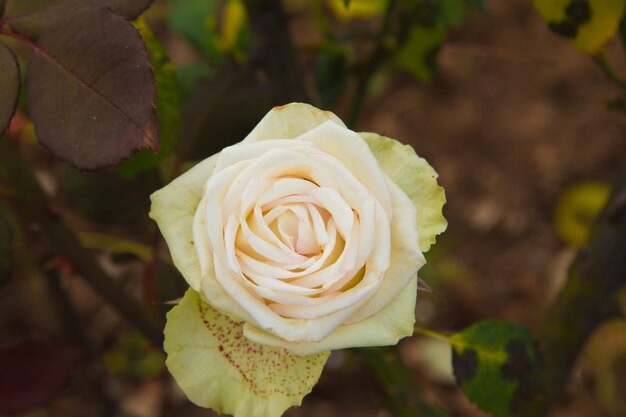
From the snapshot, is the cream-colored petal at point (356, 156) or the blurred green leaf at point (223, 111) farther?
the blurred green leaf at point (223, 111)

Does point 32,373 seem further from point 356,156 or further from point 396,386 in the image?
point 356,156

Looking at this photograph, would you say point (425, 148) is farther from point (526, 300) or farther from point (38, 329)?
point (38, 329)

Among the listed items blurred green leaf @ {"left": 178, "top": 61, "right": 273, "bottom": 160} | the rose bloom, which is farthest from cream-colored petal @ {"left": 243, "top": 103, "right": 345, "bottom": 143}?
blurred green leaf @ {"left": 178, "top": 61, "right": 273, "bottom": 160}

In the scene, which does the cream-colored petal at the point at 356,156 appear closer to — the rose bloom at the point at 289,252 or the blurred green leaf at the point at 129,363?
the rose bloom at the point at 289,252

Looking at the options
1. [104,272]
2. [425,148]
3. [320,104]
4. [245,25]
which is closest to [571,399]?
[425,148]

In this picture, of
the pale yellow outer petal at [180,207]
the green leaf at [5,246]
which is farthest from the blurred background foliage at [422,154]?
the pale yellow outer petal at [180,207]

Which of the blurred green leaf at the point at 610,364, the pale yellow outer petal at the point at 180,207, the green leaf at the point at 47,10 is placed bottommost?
the blurred green leaf at the point at 610,364

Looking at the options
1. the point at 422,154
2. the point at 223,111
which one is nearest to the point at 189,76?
the point at 223,111
